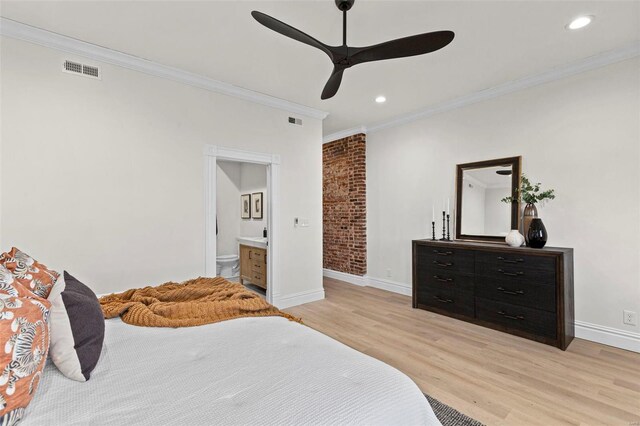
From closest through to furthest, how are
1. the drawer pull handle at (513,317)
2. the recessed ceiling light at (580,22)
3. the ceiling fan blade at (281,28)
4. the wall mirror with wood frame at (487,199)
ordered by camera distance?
the ceiling fan blade at (281,28), the recessed ceiling light at (580,22), the drawer pull handle at (513,317), the wall mirror with wood frame at (487,199)

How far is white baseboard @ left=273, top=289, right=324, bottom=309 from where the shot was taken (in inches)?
161

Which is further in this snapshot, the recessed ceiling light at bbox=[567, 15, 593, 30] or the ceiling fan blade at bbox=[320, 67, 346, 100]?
the recessed ceiling light at bbox=[567, 15, 593, 30]

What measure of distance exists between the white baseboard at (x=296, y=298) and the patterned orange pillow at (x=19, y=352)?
308cm

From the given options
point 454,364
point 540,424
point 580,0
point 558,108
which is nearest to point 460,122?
point 558,108

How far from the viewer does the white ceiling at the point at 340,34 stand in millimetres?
2250

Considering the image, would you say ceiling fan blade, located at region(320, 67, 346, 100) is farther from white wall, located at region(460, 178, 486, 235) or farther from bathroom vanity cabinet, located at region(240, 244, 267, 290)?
bathroom vanity cabinet, located at region(240, 244, 267, 290)

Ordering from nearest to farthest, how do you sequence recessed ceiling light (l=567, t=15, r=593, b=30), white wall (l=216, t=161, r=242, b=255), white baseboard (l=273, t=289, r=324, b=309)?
1. recessed ceiling light (l=567, t=15, r=593, b=30)
2. white baseboard (l=273, t=289, r=324, b=309)
3. white wall (l=216, t=161, r=242, b=255)

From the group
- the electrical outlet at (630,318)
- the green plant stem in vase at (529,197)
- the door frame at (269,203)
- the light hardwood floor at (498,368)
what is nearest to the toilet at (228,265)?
the door frame at (269,203)

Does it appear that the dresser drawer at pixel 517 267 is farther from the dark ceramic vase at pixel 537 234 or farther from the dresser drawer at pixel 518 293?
the dark ceramic vase at pixel 537 234

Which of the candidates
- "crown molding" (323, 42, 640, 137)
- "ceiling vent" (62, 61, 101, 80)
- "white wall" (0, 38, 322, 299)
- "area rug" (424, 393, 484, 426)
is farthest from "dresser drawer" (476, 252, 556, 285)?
"ceiling vent" (62, 61, 101, 80)

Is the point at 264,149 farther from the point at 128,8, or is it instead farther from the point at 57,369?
the point at 57,369

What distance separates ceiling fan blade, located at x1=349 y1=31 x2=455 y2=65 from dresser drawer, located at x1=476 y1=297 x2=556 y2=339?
2.71 meters

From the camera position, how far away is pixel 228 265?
5.69 metres

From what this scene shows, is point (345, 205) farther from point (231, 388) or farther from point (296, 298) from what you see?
point (231, 388)
